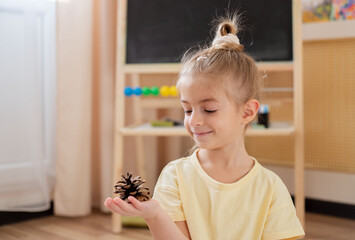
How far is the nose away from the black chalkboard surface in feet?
3.18

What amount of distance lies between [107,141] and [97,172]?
28cm

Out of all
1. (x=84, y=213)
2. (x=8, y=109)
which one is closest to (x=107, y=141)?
(x=84, y=213)

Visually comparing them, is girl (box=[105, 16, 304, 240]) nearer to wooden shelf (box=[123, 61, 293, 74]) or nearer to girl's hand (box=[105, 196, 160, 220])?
girl's hand (box=[105, 196, 160, 220])

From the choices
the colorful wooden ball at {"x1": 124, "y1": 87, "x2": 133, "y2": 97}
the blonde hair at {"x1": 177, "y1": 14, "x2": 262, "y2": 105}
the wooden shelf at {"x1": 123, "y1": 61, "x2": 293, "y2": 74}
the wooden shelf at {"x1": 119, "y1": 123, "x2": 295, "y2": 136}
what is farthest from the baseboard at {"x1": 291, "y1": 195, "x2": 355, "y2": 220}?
the blonde hair at {"x1": 177, "y1": 14, "x2": 262, "y2": 105}

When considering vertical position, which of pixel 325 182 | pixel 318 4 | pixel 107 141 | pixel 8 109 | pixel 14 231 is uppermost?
pixel 318 4

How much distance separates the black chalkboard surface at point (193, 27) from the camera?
212 cm

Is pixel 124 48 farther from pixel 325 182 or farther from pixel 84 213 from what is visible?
pixel 325 182

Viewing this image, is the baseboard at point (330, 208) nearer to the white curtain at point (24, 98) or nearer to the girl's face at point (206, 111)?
the white curtain at point (24, 98)

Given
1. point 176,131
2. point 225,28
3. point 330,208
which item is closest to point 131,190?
point 225,28

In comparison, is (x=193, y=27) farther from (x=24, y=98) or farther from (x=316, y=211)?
(x=316, y=211)

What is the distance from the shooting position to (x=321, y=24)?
7.97 ft

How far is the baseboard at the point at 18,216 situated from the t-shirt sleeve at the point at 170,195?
1254 mm

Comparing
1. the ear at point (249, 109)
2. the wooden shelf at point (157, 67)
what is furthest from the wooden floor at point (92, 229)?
the ear at point (249, 109)

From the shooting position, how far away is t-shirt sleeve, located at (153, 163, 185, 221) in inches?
47.8
